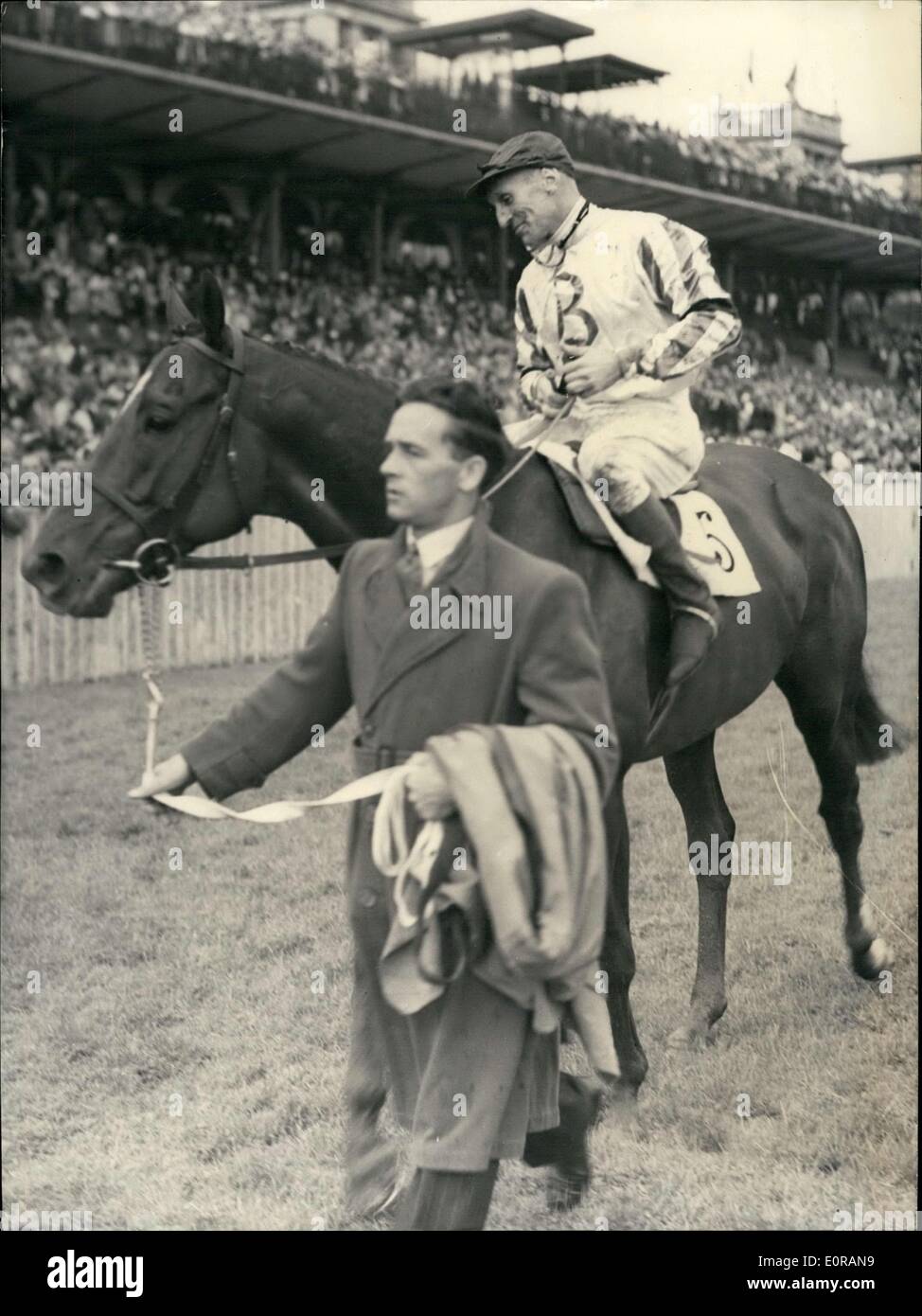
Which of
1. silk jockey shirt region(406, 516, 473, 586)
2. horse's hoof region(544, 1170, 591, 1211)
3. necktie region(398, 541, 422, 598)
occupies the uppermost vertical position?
silk jockey shirt region(406, 516, 473, 586)

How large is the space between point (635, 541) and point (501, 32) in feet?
5.39

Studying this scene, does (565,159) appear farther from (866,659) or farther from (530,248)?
(866,659)

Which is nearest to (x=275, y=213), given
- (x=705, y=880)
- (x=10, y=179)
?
(x=10, y=179)

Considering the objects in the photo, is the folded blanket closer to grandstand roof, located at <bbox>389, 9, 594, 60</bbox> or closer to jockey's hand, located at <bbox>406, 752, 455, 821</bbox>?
jockey's hand, located at <bbox>406, 752, 455, 821</bbox>

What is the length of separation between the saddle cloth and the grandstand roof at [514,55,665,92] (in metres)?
1.20

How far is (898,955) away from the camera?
4.80m

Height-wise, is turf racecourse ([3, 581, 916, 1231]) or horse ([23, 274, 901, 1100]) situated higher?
horse ([23, 274, 901, 1100])

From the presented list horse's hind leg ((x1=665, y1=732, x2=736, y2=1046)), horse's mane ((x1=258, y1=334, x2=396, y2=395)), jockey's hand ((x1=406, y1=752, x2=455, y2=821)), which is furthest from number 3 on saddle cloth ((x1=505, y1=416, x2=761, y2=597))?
jockey's hand ((x1=406, y1=752, x2=455, y2=821))

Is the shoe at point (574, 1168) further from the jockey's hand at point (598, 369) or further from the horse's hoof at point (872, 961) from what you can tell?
the jockey's hand at point (598, 369)

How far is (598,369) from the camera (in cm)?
389

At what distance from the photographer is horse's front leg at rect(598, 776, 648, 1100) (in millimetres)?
4082

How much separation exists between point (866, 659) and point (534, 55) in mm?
2262

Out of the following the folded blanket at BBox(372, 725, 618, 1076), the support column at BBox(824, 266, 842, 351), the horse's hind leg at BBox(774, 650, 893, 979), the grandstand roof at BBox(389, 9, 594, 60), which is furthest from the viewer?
the support column at BBox(824, 266, 842, 351)

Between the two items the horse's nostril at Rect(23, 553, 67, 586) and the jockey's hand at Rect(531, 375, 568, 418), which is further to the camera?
the jockey's hand at Rect(531, 375, 568, 418)
